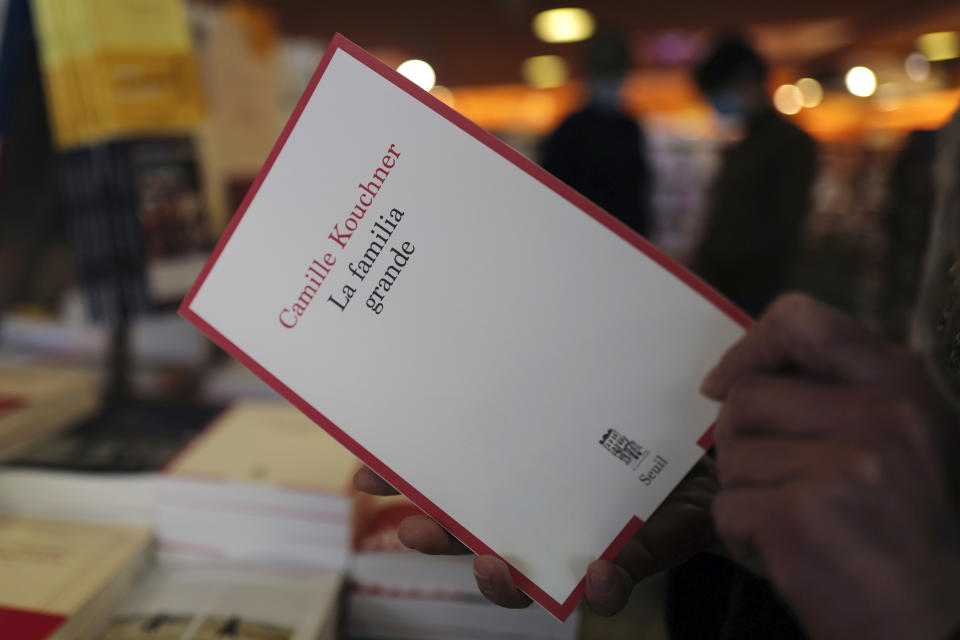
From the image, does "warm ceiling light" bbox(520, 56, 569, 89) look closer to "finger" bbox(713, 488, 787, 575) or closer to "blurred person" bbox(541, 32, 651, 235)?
"blurred person" bbox(541, 32, 651, 235)

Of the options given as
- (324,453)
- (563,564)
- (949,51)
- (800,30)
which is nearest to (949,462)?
(563,564)

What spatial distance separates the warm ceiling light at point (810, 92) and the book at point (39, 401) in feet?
25.2

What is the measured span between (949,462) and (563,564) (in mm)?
306

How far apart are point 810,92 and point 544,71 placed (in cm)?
309

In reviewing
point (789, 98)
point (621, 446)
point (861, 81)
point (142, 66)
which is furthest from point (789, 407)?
point (789, 98)

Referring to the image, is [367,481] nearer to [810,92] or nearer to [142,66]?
[142,66]

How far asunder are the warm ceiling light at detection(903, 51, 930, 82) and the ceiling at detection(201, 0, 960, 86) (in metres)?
0.19

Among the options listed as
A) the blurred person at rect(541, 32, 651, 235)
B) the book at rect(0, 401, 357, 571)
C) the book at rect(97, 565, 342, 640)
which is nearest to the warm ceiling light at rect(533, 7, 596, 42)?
the blurred person at rect(541, 32, 651, 235)

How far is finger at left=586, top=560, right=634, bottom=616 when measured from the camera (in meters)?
0.52

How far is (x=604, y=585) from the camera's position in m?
0.52

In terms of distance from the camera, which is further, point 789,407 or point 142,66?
point 142,66

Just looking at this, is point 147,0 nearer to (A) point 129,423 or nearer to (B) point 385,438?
(A) point 129,423

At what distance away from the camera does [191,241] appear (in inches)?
48.4

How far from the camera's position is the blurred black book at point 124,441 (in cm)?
88
